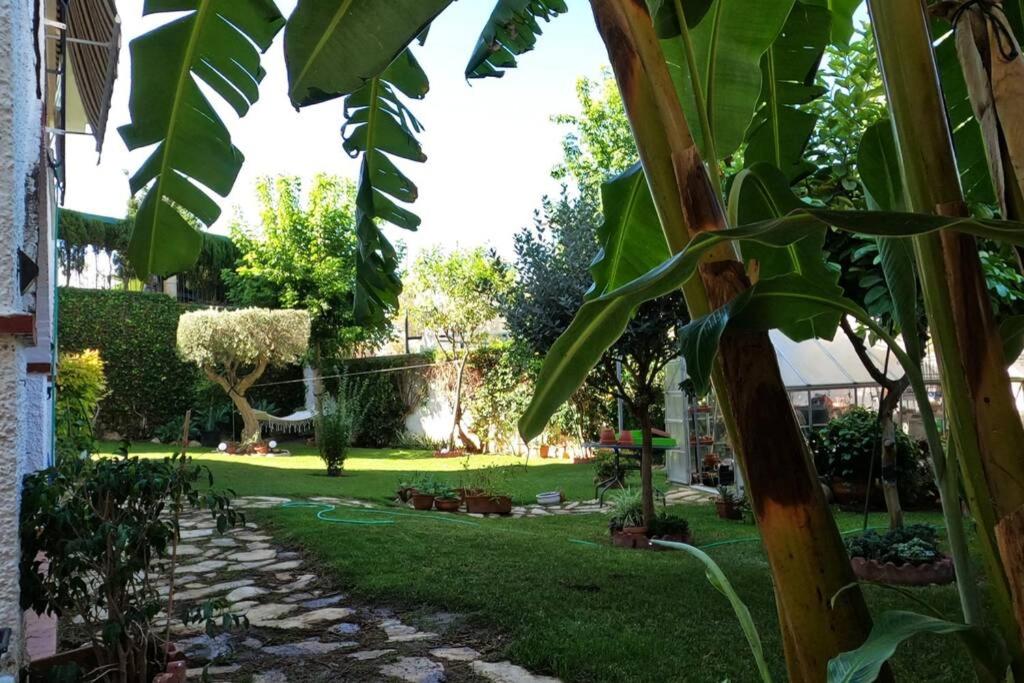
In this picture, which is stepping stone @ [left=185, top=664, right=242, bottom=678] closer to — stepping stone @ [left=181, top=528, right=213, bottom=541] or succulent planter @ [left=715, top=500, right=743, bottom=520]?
stepping stone @ [left=181, top=528, right=213, bottom=541]

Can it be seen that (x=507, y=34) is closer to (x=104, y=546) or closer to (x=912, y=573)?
(x=104, y=546)

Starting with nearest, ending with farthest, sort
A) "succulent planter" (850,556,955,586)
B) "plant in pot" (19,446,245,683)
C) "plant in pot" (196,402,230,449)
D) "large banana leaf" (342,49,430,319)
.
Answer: "plant in pot" (19,446,245,683), "large banana leaf" (342,49,430,319), "succulent planter" (850,556,955,586), "plant in pot" (196,402,230,449)

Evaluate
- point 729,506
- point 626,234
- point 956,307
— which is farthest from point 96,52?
point 729,506

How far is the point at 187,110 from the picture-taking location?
2.18 meters

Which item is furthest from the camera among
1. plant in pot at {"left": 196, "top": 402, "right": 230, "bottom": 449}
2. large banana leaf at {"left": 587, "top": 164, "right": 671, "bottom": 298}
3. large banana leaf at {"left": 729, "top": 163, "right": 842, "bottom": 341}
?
plant in pot at {"left": 196, "top": 402, "right": 230, "bottom": 449}

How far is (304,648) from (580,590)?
158cm

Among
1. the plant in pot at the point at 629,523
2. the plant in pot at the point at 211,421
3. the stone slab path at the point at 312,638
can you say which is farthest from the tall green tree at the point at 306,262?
the stone slab path at the point at 312,638

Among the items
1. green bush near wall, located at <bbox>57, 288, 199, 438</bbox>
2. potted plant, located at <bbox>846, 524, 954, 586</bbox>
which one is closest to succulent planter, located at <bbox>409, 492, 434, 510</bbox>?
potted plant, located at <bbox>846, 524, 954, 586</bbox>

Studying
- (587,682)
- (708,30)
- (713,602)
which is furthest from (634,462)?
(708,30)

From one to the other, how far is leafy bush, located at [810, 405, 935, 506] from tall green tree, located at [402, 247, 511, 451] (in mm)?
7110

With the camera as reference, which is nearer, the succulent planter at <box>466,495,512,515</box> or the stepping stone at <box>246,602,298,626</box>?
the stepping stone at <box>246,602,298,626</box>

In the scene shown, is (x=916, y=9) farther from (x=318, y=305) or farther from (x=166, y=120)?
(x=318, y=305)

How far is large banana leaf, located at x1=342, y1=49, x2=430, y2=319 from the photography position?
2.60m

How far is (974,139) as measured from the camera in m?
1.77
